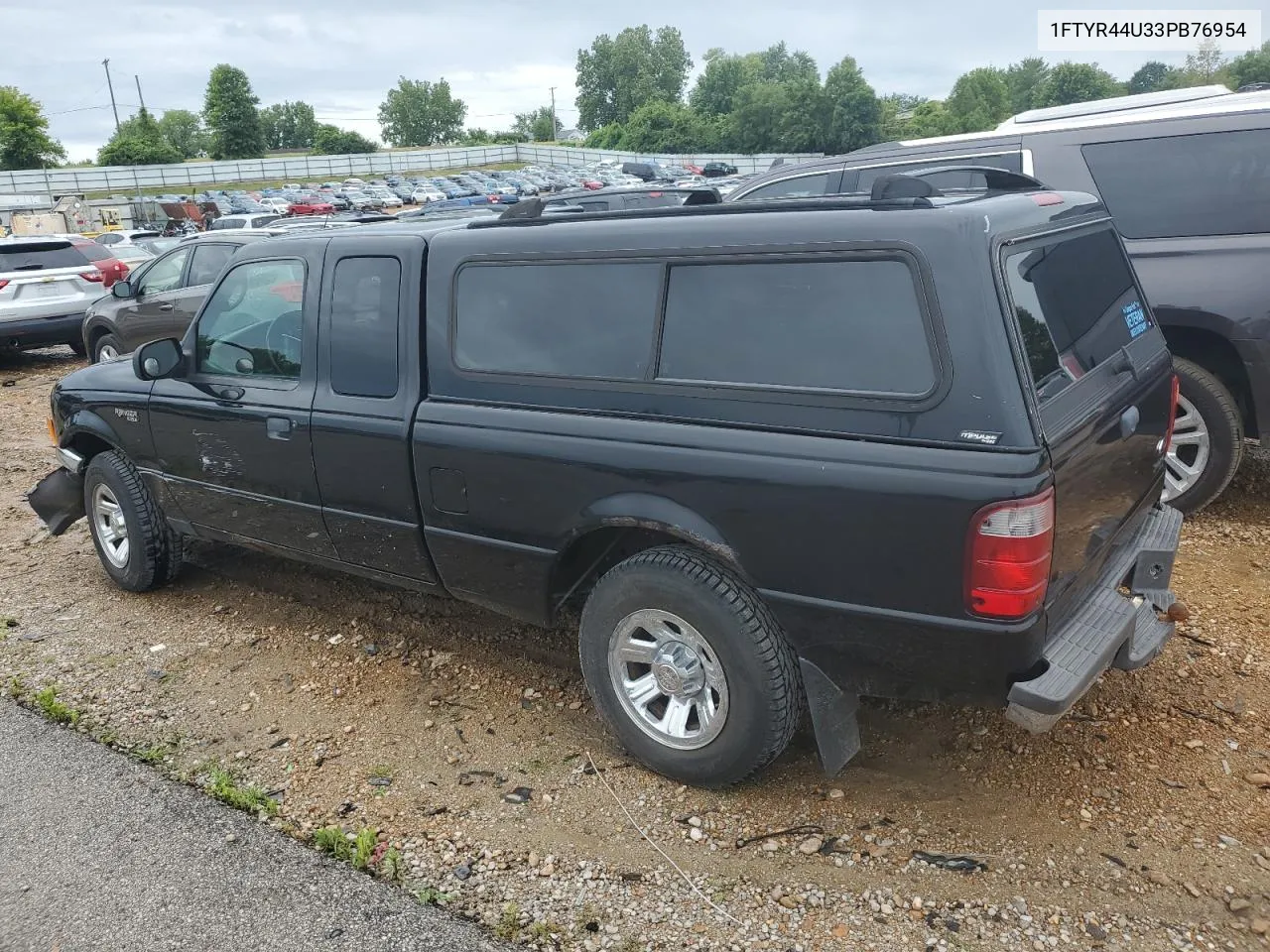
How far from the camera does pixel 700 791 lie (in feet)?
11.0

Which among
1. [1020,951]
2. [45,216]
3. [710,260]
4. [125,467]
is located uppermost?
[45,216]

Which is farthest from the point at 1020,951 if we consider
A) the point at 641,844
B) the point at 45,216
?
the point at 45,216

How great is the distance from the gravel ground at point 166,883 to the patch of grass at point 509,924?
49 mm

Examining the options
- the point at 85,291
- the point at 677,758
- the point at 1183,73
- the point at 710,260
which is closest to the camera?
the point at 710,260

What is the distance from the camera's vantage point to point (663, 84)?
432 ft

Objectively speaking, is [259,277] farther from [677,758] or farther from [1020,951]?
[1020,951]

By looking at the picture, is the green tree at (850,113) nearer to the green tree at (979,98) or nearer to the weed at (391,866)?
the green tree at (979,98)

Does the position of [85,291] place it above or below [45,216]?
below

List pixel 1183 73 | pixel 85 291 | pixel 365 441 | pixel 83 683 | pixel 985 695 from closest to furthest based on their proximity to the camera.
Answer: pixel 985 695 → pixel 365 441 → pixel 83 683 → pixel 85 291 → pixel 1183 73

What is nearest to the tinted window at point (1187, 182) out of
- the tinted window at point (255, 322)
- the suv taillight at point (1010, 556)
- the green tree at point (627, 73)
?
the suv taillight at point (1010, 556)

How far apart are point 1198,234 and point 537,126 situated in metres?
149

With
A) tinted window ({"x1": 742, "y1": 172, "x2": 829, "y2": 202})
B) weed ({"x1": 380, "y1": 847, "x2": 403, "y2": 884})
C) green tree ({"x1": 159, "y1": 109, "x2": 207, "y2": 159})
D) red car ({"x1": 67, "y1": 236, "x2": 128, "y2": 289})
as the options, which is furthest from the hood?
green tree ({"x1": 159, "y1": 109, "x2": 207, "y2": 159})

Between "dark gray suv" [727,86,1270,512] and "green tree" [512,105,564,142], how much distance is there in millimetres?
138804

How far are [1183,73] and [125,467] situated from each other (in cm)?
11870
